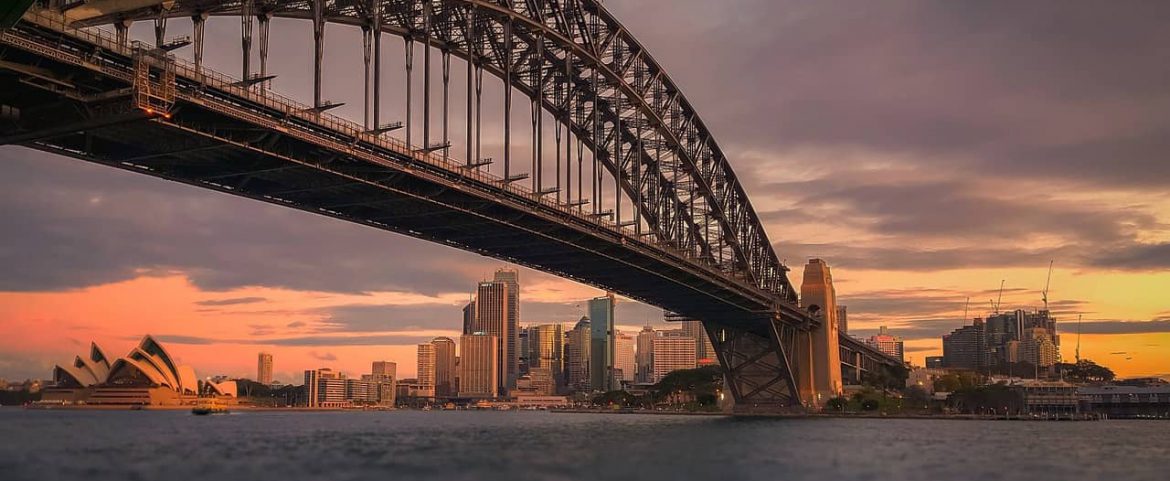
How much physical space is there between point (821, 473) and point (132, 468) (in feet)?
95.1

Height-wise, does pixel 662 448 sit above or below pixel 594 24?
below

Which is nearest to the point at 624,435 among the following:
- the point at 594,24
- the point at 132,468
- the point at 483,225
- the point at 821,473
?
the point at 483,225

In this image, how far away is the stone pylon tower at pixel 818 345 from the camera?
128 meters

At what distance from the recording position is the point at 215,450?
60.5 metres

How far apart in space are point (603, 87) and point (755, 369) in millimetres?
54368

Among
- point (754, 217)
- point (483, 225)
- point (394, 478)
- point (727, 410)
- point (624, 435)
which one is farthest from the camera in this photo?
point (727, 410)

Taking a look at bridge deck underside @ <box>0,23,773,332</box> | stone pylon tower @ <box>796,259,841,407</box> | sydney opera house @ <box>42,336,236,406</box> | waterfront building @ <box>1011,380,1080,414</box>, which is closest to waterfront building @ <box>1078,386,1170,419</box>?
waterfront building @ <box>1011,380,1080,414</box>

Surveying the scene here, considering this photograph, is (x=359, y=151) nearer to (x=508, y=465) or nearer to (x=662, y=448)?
(x=508, y=465)

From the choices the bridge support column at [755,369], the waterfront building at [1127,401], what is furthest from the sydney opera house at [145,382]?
the waterfront building at [1127,401]

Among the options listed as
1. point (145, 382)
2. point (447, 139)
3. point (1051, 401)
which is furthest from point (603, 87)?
point (145, 382)

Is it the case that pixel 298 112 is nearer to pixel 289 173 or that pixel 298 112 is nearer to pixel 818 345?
pixel 289 173

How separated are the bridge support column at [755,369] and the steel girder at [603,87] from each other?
635 centimetres

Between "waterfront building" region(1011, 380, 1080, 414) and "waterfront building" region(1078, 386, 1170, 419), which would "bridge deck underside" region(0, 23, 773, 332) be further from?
"waterfront building" region(1078, 386, 1170, 419)

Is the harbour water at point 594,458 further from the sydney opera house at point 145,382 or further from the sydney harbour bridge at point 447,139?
the sydney opera house at point 145,382
